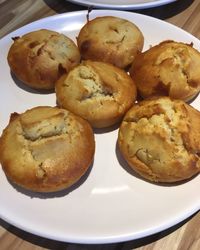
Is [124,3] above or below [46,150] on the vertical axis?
above

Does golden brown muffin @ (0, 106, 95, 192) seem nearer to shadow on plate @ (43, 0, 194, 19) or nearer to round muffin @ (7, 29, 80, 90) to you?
round muffin @ (7, 29, 80, 90)

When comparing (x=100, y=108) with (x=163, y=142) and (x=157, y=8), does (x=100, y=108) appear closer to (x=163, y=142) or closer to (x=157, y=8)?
(x=163, y=142)

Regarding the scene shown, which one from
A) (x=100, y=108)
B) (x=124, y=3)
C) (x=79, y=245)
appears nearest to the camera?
(x=79, y=245)

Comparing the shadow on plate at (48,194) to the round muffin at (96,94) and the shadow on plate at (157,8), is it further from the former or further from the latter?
the shadow on plate at (157,8)

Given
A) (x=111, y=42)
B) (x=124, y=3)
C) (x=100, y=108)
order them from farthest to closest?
(x=124, y=3), (x=111, y=42), (x=100, y=108)

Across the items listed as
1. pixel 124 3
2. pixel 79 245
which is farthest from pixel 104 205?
pixel 124 3

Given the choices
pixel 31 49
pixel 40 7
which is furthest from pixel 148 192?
pixel 40 7
